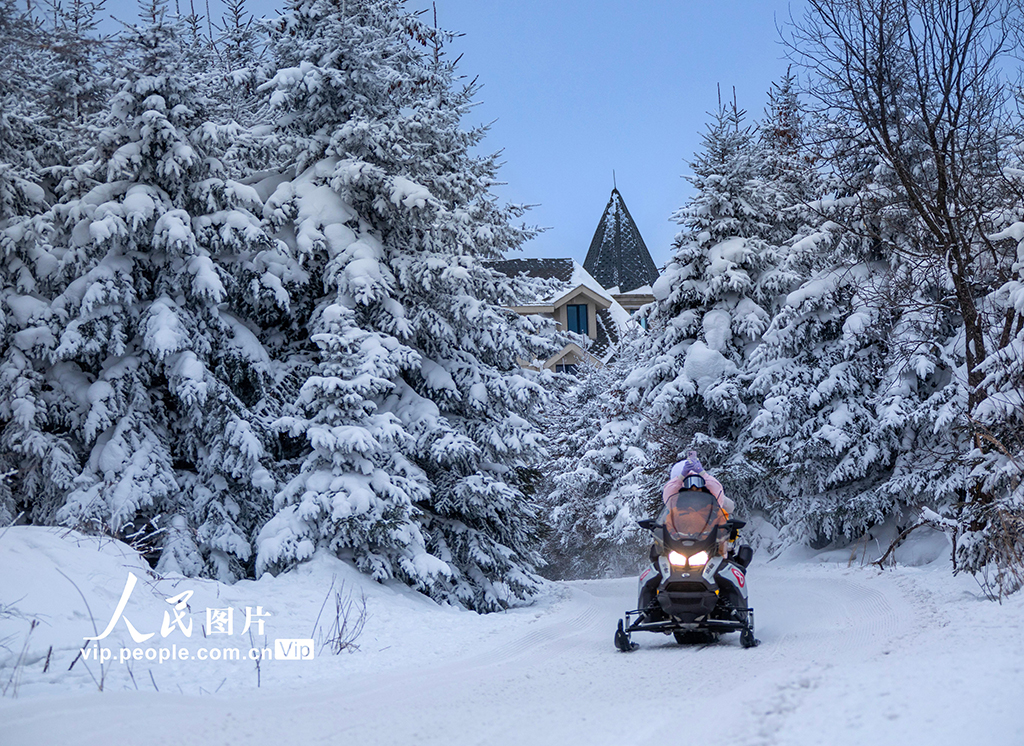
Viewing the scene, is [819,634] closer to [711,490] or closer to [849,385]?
[711,490]

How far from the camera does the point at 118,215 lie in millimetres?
12680

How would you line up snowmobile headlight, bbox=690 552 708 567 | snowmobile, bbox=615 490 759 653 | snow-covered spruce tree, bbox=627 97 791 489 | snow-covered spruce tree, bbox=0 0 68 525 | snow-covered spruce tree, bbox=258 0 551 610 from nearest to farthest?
snowmobile, bbox=615 490 759 653
snowmobile headlight, bbox=690 552 708 567
snow-covered spruce tree, bbox=0 0 68 525
snow-covered spruce tree, bbox=258 0 551 610
snow-covered spruce tree, bbox=627 97 791 489

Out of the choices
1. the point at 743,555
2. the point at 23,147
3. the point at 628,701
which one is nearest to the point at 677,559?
the point at 743,555

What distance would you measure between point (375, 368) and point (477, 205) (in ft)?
20.8

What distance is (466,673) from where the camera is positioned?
24.2 ft

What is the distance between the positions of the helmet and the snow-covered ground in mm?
1594

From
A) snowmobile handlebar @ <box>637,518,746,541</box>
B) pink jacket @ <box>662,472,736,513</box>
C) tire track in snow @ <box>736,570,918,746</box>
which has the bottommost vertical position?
tire track in snow @ <box>736,570,918,746</box>

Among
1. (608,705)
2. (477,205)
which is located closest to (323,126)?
(477,205)

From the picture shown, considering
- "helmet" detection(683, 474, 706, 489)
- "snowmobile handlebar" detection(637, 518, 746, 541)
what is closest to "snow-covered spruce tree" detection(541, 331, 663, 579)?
"helmet" detection(683, 474, 706, 489)

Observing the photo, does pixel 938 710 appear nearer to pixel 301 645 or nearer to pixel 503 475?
pixel 301 645

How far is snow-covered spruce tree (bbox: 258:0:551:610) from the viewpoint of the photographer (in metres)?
13.9

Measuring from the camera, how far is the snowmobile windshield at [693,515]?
8.60 metres

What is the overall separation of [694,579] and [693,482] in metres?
1.12

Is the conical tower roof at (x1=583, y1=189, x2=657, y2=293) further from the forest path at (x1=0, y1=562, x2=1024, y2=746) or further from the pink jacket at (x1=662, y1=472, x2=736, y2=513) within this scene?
the forest path at (x1=0, y1=562, x2=1024, y2=746)
